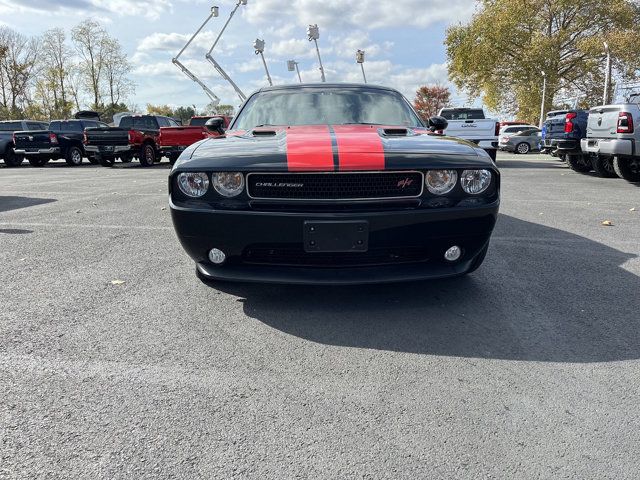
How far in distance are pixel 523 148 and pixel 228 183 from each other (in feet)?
79.7

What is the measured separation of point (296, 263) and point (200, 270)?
724 mm

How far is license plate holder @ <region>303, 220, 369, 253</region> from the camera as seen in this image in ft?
9.34

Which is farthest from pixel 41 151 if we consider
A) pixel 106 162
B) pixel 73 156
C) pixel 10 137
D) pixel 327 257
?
pixel 327 257

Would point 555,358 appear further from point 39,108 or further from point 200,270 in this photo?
point 39,108

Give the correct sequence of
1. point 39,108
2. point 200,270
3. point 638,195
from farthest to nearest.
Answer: point 39,108 → point 638,195 → point 200,270

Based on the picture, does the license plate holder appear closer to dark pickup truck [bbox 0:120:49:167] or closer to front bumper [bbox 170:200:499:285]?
front bumper [bbox 170:200:499:285]

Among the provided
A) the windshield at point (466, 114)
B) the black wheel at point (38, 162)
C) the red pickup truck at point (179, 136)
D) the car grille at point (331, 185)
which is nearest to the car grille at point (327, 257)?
the car grille at point (331, 185)

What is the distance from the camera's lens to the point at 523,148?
2461 cm

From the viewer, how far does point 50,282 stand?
A: 3.80 metres

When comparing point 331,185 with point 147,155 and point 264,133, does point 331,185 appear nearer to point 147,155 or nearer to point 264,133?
point 264,133

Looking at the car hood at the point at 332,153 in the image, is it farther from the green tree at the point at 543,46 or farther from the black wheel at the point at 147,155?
the green tree at the point at 543,46

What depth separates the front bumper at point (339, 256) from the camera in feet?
9.48

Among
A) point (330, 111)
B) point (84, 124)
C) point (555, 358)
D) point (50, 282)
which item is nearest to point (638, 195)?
point (330, 111)

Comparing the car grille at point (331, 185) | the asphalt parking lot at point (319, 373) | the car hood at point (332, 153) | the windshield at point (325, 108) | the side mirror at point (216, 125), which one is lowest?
the asphalt parking lot at point (319, 373)
